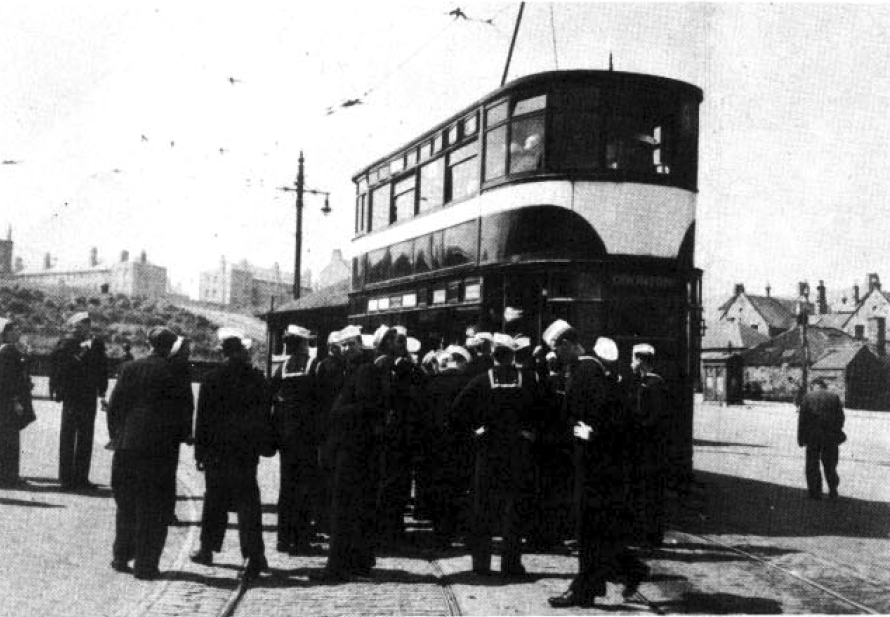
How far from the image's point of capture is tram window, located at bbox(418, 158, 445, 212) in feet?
38.4

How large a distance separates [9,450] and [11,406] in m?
0.56

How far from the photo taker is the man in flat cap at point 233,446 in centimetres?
658

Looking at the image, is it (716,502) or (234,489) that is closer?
(234,489)

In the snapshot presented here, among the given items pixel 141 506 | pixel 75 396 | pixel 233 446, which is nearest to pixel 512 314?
pixel 233 446

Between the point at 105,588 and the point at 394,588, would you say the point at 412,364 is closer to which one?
the point at 394,588

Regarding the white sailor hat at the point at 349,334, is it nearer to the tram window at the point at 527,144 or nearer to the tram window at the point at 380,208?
the tram window at the point at 527,144

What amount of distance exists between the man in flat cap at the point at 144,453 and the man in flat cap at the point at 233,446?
0.29 m

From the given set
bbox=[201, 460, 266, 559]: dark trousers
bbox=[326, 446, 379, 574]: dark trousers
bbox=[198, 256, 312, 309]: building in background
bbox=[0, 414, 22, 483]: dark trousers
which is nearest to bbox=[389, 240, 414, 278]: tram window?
bbox=[0, 414, 22, 483]: dark trousers

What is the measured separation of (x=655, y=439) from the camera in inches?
319

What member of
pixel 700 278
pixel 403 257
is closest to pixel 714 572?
pixel 700 278

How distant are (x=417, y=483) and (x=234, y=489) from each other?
3018 millimetres

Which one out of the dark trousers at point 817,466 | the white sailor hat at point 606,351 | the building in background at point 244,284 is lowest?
the dark trousers at point 817,466

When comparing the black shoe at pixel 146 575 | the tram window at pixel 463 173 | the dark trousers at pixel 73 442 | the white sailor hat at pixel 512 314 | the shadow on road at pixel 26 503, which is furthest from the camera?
the tram window at pixel 463 173

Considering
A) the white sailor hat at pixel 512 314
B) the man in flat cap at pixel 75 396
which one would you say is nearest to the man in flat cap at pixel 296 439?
the white sailor hat at pixel 512 314
